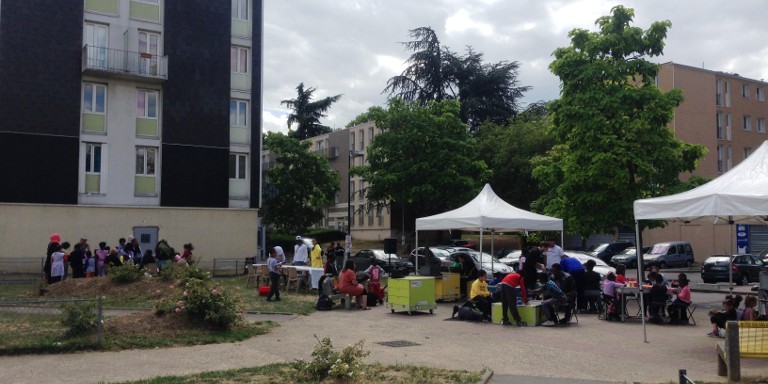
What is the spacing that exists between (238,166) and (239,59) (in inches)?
220

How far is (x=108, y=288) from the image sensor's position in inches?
779

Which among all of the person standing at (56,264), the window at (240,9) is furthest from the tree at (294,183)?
the person standing at (56,264)

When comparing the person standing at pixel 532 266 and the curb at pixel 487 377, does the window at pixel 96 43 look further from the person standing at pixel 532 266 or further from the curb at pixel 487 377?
the curb at pixel 487 377

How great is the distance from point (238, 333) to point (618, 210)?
643 inches

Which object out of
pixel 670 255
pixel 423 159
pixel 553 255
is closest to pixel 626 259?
pixel 670 255

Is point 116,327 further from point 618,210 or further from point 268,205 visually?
point 268,205

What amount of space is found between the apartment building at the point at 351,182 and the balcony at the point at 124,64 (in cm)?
3586

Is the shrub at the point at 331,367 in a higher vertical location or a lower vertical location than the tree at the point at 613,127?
lower

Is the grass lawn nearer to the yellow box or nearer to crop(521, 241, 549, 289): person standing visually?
the yellow box

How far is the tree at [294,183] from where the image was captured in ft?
200

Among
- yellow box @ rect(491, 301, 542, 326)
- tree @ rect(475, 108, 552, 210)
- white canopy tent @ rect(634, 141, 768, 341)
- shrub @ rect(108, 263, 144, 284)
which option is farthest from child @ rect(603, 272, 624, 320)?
tree @ rect(475, 108, 552, 210)

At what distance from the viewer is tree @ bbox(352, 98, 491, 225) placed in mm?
44438

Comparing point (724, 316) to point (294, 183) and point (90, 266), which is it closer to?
point (90, 266)

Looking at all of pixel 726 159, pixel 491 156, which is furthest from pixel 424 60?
pixel 726 159
